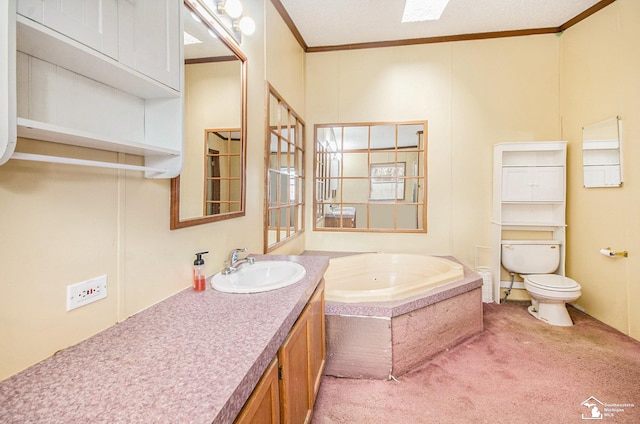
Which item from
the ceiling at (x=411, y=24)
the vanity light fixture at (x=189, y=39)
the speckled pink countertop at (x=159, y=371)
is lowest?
the speckled pink countertop at (x=159, y=371)

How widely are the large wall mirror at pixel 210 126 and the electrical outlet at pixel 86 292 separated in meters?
0.35

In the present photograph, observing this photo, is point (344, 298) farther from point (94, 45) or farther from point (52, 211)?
point (94, 45)

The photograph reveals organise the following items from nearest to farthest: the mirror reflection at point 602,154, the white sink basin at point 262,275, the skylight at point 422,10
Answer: the white sink basin at point 262,275 < the mirror reflection at point 602,154 < the skylight at point 422,10

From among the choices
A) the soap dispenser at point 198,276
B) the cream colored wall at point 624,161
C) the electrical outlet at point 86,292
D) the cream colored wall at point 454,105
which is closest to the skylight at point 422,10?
the cream colored wall at point 454,105

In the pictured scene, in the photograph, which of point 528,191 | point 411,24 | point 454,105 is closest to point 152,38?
point 411,24

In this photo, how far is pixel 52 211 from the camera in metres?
0.76

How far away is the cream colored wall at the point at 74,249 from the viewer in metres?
0.68

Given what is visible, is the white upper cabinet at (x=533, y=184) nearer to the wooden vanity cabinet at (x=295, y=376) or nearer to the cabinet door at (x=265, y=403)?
the wooden vanity cabinet at (x=295, y=376)

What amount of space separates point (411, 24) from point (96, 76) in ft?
10.1

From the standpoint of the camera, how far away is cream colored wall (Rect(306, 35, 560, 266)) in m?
3.05

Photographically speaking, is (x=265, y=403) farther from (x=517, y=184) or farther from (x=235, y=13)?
(x=517, y=184)

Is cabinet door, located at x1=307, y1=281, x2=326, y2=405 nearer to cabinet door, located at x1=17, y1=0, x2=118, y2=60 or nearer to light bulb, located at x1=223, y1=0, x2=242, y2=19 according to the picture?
cabinet door, located at x1=17, y1=0, x2=118, y2=60

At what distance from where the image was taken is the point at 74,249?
0.82m

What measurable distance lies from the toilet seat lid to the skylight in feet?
9.01
